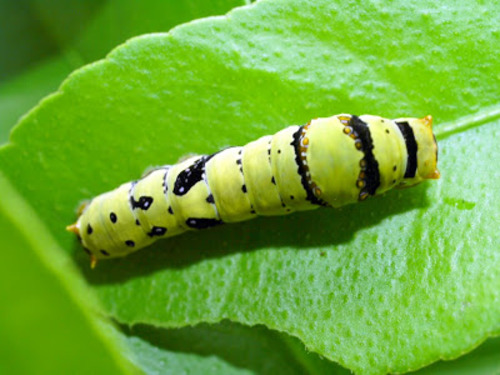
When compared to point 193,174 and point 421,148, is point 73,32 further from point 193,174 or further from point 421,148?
point 421,148

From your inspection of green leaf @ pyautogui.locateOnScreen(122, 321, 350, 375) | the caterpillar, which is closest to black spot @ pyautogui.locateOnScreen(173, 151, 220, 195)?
the caterpillar

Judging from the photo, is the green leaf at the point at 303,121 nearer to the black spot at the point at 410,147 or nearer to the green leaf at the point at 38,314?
the black spot at the point at 410,147

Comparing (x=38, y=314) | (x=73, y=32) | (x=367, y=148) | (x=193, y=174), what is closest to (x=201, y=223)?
(x=193, y=174)

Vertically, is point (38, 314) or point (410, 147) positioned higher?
point (38, 314)

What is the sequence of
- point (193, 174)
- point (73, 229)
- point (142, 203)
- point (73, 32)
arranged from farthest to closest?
1. point (73, 32)
2. point (73, 229)
3. point (142, 203)
4. point (193, 174)

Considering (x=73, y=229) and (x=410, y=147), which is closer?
(x=410, y=147)

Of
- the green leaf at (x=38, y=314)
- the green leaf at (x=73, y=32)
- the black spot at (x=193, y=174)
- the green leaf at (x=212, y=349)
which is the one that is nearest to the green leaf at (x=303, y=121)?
the black spot at (x=193, y=174)
